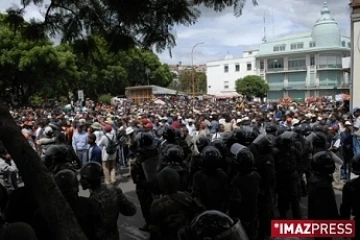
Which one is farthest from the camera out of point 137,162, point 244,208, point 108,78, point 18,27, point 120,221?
point 108,78

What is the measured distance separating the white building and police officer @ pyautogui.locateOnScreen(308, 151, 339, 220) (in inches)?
3138

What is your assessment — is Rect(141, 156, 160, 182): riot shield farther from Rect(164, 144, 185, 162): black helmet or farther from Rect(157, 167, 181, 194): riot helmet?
Rect(157, 167, 181, 194): riot helmet

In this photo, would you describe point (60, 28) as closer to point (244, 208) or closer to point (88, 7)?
point (88, 7)

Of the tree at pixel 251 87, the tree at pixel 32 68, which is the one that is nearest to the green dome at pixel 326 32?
the tree at pixel 251 87

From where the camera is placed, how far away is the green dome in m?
69.4

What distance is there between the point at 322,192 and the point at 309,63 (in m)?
71.3

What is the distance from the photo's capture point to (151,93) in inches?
1764

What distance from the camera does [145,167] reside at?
255 inches

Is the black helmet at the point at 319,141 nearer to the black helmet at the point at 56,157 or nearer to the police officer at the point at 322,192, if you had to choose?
the police officer at the point at 322,192

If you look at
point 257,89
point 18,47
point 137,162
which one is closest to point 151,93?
point 18,47

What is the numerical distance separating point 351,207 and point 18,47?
28.8 metres

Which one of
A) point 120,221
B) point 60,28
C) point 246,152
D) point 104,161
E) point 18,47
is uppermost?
point 18,47

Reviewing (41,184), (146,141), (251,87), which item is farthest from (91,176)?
(251,87)

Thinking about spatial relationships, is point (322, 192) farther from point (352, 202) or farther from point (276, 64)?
point (276, 64)
